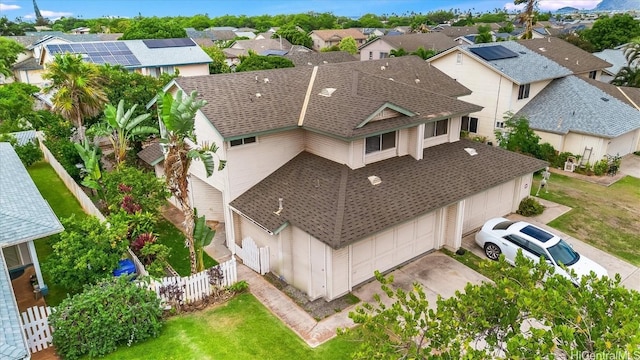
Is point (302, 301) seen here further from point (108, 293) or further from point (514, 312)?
point (514, 312)

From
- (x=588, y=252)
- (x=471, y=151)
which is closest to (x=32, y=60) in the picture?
(x=471, y=151)

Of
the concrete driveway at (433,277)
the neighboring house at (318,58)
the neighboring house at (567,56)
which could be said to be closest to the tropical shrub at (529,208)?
the concrete driveway at (433,277)

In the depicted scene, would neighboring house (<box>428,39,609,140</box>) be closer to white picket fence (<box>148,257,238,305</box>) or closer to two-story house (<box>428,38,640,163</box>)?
two-story house (<box>428,38,640,163</box>)

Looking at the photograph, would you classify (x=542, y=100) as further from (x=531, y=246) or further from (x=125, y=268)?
(x=125, y=268)

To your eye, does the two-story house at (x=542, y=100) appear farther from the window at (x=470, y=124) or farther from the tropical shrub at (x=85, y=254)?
the tropical shrub at (x=85, y=254)

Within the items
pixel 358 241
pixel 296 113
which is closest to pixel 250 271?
pixel 358 241

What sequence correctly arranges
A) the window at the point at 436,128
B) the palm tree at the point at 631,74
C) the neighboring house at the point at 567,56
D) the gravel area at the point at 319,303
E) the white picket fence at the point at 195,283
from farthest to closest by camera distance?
the palm tree at the point at 631,74 → the neighboring house at the point at 567,56 → the window at the point at 436,128 → the gravel area at the point at 319,303 → the white picket fence at the point at 195,283
